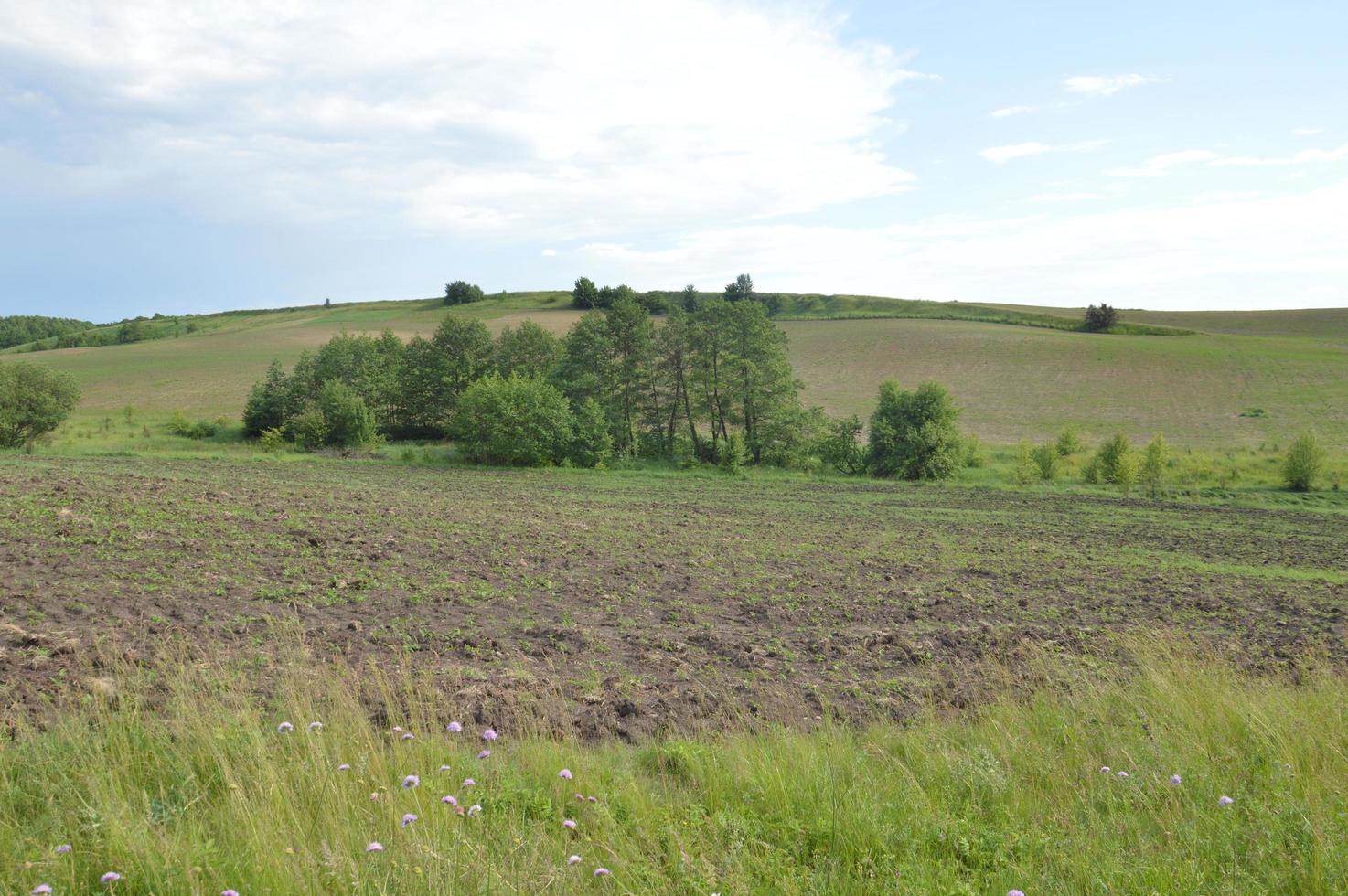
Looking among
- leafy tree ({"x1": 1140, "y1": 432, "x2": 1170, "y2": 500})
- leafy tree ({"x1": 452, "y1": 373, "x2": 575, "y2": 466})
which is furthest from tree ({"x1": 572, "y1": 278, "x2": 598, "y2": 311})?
leafy tree ({"x1": 1140, "y1": 432, "x2": 1170, "y2": 500})

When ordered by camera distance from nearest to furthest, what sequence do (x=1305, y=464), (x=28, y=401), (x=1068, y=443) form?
(x=1305, y=464) → (x=28, y=401) → (x=1068, y=443)

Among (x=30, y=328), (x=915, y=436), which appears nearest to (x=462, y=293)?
(x=30, y=328)

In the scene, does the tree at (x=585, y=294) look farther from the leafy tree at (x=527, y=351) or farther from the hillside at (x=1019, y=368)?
the leafy tree at (x=527, y=351)

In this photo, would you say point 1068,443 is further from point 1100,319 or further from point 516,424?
point 1100,319

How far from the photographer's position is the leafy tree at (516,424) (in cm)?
4412

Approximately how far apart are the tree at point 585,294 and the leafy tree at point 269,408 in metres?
66.8

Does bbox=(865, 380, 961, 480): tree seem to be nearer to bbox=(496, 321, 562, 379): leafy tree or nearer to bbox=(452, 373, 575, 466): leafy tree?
bbox=(452, 373, 575, 466): leafy tree

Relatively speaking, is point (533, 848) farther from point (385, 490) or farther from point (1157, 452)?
point (1157, 452)

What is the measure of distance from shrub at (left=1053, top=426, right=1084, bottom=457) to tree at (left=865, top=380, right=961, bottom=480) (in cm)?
737

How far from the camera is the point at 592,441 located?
44938 mm

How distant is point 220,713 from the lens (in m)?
5.58

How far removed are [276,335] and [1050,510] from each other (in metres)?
103

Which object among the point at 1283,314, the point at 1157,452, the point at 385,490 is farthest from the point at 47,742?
the point at 1283,314

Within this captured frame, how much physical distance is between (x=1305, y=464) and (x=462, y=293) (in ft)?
400
